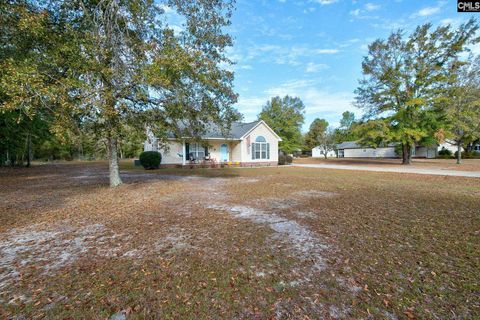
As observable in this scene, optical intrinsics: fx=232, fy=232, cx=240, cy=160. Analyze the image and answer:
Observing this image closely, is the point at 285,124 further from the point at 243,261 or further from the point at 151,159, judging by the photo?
the point at 243,261

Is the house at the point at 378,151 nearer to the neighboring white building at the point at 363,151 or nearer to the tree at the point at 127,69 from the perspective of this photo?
the neighboring white building at the point at 363,151

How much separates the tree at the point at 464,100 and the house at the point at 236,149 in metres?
16.2

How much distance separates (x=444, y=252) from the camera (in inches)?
143

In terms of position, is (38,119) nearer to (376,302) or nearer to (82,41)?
(82,41)

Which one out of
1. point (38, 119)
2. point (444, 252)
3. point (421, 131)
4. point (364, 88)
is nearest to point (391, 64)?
point (364, 88)

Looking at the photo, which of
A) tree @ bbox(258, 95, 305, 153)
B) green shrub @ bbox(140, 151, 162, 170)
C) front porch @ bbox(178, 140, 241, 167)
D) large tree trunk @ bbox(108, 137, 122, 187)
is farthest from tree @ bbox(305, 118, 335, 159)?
large tree trunk @ bbox(108, 137, 122, 187)

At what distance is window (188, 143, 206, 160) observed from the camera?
21844 mm

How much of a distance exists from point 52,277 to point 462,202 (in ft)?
32.2

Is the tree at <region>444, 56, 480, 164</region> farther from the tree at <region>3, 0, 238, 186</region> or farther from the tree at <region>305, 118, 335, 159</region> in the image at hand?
the tree at <region>305, 118, 335, 159</region>

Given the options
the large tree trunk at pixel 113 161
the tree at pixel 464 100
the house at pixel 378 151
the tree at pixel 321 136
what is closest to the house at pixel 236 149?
the large tree trunk at pixel 113 161

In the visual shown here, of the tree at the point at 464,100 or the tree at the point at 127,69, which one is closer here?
the tree at the point at 127,69

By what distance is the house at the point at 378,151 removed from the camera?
41.3 metres

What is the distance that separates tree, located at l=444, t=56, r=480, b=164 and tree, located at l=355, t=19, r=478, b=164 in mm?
854

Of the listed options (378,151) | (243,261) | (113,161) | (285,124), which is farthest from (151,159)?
(378,151)
